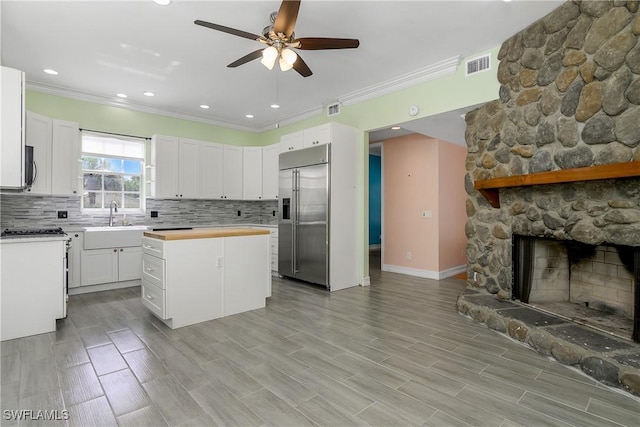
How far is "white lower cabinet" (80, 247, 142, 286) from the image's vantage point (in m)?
4.35

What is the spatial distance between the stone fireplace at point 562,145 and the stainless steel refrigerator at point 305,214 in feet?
6.33

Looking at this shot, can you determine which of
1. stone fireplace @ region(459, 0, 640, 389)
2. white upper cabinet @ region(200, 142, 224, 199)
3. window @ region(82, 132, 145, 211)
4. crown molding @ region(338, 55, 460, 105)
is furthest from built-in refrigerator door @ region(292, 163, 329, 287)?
window @ region(82, 132, 145, 211)

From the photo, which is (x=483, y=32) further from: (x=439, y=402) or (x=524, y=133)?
(x=439, y=402)

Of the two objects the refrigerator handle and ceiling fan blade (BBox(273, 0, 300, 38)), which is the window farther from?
ceiling fan blade (BBox(273, 0, 300, 38))

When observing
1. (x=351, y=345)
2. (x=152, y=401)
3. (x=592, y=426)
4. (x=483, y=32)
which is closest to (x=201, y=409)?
(x=152, y=401)

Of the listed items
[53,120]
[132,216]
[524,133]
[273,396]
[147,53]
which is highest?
[147,53]

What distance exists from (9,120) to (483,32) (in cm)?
468

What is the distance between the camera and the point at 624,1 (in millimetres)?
2289

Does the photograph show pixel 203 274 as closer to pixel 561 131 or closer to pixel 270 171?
pixel 270 171

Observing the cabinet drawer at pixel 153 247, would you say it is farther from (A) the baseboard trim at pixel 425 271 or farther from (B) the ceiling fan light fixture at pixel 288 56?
(A) the baseboard trim at pixel 425 271

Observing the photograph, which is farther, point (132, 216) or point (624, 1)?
point (132, 216)

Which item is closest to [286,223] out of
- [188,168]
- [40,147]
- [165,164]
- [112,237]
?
[188,168]

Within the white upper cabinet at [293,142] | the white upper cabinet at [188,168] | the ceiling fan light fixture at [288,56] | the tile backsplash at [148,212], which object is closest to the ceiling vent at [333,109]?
the white upper cabinet at [293,142]

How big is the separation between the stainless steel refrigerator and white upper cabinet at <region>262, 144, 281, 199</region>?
0.61 meters
